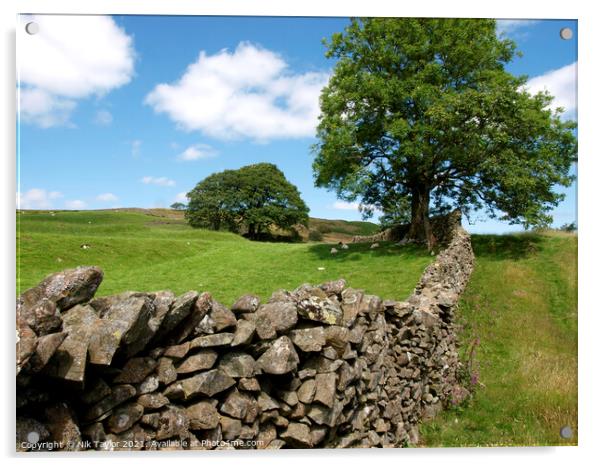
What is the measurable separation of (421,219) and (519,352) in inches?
469

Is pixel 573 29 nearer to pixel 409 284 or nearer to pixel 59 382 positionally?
pixel 59 382

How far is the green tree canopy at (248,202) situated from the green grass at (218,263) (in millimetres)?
14820

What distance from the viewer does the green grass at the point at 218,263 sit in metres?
14.8

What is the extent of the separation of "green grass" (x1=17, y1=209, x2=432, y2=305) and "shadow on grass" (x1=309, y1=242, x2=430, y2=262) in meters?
0.05

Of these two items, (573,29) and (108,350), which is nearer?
(108,350)

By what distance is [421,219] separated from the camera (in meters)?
20.7

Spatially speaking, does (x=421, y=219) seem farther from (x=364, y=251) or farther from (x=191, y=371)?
(x=191, y=371)

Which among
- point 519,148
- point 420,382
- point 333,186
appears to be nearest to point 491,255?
point 519,148

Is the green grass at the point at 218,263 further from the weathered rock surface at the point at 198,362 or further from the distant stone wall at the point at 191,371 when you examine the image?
the weathered rock surface at the point at 198,362

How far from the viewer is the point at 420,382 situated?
680 centimetres

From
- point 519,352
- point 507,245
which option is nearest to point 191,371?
point 519,352

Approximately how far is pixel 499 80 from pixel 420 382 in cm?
1465

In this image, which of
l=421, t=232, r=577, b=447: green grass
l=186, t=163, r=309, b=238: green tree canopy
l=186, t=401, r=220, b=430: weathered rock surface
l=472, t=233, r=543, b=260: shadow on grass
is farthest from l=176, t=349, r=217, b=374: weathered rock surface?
l=186, t=163, r=309, b=238: green tree canopy

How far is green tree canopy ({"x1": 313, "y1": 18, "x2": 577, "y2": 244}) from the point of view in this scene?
1581cm
